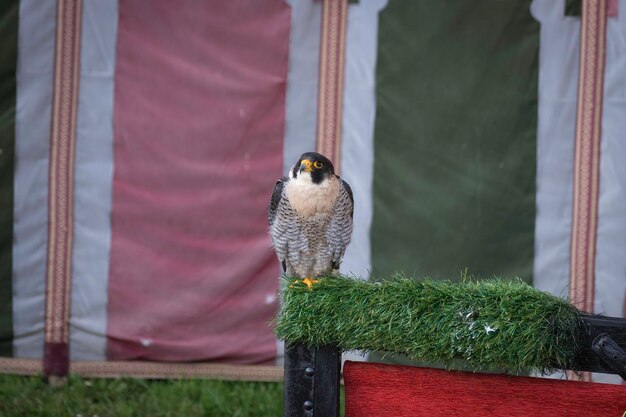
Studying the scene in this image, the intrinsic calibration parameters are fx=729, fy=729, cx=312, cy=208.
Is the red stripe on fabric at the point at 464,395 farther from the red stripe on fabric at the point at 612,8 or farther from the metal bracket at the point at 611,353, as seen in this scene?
the red stripe on fabric at the point at 612,8

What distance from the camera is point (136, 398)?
3547mm

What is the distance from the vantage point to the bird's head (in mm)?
2432

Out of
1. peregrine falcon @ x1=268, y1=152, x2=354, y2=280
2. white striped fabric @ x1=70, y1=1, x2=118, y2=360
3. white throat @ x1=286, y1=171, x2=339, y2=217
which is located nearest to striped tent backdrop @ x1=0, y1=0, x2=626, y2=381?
white striped fabric @ x1=70, y1=1, x2=118, y2=360

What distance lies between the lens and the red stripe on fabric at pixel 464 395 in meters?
1.74

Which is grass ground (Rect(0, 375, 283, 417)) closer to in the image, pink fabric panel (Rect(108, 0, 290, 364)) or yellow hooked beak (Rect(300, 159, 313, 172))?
pink fabric panel (Rect(108, 0, 290, 364))

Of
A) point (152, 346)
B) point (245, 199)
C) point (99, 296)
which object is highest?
point (245, 199)

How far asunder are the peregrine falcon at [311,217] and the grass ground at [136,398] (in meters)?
1.00

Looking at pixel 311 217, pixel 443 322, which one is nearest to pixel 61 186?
pixel 311 217

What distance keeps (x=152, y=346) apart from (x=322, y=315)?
2.04 m

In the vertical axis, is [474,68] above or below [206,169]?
above

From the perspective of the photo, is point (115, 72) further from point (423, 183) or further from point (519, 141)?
point (519, 141)

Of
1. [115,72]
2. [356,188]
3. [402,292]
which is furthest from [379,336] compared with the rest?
[115,72]

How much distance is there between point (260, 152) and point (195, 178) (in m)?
0.35

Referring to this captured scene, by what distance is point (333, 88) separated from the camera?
3.66m
